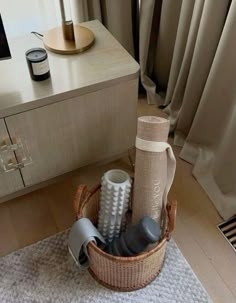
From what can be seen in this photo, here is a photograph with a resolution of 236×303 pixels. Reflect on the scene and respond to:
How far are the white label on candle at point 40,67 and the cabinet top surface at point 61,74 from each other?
3 cm

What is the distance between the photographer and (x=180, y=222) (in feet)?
4.48

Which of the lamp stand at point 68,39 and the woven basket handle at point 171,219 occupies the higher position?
the lamp stand at point 68,39

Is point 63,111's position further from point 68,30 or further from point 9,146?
point 68,30

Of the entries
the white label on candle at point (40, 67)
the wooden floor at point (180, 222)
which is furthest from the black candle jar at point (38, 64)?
the wooden floor at point (180, 222)

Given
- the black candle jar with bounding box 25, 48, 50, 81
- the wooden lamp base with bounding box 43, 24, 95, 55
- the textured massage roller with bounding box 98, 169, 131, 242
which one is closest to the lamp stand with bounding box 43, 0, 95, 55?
Answer: the wooden lamp base with bounding box 43, 24, 95, 55

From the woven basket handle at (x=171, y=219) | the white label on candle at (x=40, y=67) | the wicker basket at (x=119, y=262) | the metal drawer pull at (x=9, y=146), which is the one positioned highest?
the white label on candle at (x=40, y=67)

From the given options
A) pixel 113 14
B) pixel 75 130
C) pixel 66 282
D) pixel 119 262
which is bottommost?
pixel 66 282

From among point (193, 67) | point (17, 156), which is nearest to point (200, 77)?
point (193, 67)

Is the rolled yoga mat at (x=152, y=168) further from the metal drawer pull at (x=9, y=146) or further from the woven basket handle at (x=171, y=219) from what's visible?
the metal drawer pull at (x=9, y=146)

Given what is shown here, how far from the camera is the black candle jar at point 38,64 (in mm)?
1116

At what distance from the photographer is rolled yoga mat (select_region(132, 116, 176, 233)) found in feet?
3.46

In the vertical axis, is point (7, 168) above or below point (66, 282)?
above

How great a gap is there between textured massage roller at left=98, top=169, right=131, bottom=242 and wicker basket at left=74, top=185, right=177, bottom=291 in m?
0.06

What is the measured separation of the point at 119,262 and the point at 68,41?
79 cm
